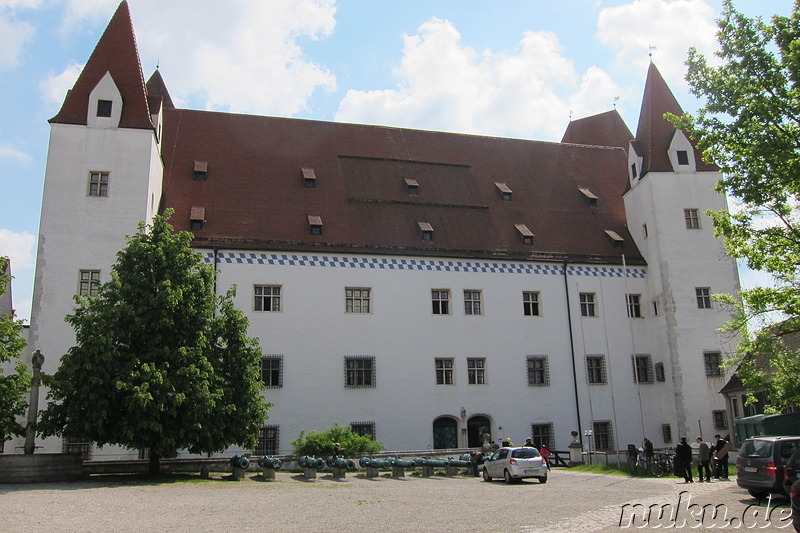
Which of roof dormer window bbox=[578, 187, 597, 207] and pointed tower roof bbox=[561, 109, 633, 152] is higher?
pointed tower roof bbox=[561, 109, 633, 152]

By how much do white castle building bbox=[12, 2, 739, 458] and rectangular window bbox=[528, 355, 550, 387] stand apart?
0.09m

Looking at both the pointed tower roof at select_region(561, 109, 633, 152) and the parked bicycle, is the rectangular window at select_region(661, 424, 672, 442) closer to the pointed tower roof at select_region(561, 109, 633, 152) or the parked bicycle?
the parked bicycle

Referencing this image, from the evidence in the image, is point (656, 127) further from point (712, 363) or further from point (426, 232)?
point (426, 232)

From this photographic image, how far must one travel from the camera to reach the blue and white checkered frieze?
89.1ft

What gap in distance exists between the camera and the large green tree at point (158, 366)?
717 inches

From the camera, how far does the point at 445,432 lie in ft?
91.0

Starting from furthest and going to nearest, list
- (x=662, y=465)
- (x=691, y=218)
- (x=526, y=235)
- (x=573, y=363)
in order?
(x=691, y=218) → (x=526, y=235) → (x=573, y=363) → (x=662, y=465)

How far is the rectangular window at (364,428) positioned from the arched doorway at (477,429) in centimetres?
393

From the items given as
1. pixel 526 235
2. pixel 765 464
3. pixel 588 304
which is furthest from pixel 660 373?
pixel 765 464

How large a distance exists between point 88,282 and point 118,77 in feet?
27.1

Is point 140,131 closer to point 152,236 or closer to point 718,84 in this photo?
point 152,236

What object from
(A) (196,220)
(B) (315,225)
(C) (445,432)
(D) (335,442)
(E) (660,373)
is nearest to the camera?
(D) (335,442)

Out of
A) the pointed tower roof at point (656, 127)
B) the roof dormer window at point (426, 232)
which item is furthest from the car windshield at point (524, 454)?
the pointed tower roof at point (656, 127)

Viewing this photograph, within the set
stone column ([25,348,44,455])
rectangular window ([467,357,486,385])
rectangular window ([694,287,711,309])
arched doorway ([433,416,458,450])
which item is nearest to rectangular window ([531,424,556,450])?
rectangular window ([467,357,486,385])
